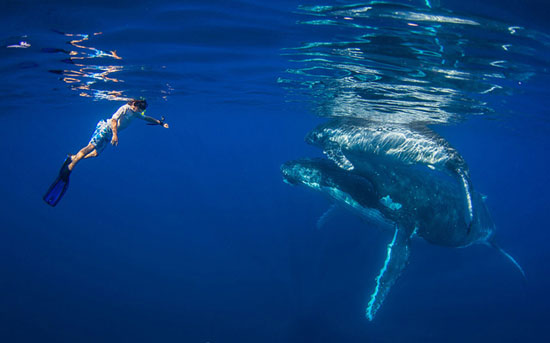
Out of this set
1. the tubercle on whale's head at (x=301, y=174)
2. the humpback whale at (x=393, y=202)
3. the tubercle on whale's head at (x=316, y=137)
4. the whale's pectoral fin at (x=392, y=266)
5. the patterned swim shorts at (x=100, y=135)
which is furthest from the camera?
the tubercle on whale's head at (x=316, y=137)

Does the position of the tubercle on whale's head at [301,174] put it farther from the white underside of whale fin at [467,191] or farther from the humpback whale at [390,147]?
the white underside of whale fin at [467,191]

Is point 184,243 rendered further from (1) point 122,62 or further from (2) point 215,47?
(2) point 215,47

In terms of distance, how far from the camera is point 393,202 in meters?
10.3

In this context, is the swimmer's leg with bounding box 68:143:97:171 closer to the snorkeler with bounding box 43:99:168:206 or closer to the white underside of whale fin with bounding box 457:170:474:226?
the snorkeler with bounding box 43:99:168:206

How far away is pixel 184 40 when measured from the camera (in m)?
10.6

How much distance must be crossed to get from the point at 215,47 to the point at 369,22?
6.01 m

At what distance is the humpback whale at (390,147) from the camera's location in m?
10.4

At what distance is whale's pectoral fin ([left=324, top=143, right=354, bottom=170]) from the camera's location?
1096 centimetres

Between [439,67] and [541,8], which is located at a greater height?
[541,8]

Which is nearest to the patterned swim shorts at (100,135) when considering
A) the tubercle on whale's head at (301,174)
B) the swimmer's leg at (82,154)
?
the swimmer's leg at (82,154)

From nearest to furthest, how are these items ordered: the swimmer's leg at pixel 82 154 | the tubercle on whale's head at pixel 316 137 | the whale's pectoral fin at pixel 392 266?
1. the swimmer's leg at pixel 82 154
2. the whale's pectoral fin at pixel 392 266
3. the tubercle on whale's head at pixel 316 137

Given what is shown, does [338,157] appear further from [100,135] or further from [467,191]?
[100,135]

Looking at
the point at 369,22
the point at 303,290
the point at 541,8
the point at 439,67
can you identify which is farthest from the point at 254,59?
the point at 303,290

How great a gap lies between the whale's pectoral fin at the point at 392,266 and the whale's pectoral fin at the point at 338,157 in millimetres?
2847
